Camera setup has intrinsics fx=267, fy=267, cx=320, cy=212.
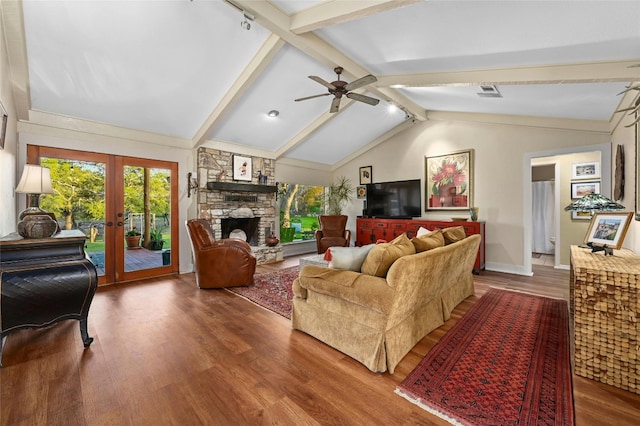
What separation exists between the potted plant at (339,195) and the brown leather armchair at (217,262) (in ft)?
13.1

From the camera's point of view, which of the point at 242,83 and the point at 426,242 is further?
the point at 242,83

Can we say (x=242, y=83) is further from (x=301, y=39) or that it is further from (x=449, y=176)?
(x=449, y=176)

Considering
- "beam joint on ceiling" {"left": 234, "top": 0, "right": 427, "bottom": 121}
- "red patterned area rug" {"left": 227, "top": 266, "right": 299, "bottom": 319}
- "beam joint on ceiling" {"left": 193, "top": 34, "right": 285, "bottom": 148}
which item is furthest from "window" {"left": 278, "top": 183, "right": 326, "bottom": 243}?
"beam joint on ceiling" {"left": 234, "top": 0, "right": 427, "bottom": 121}

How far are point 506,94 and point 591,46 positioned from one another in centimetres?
157

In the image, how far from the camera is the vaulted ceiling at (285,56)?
7.70 feet

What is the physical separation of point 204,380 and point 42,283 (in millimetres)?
1555

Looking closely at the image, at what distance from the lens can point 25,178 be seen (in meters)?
2.73

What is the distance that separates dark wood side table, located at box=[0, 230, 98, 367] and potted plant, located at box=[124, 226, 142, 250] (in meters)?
2.26

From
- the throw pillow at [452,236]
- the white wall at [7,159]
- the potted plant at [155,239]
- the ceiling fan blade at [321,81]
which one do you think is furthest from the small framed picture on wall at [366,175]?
the white wall at [7,159]

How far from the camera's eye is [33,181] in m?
2.75

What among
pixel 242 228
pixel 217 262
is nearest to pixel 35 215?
pixel 217 262

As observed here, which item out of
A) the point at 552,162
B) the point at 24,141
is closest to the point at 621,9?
the point at 552,162

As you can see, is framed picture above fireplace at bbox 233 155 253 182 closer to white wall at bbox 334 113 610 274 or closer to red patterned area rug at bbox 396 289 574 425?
white wall at bbox 334 113 610 274

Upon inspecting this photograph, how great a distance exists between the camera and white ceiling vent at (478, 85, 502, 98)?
3.71 m
